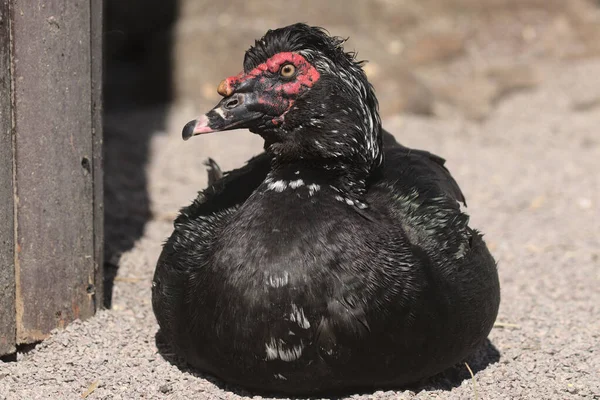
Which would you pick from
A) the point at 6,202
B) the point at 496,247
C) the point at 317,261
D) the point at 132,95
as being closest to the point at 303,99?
the point at 317,261

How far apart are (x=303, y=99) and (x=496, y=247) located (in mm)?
2754

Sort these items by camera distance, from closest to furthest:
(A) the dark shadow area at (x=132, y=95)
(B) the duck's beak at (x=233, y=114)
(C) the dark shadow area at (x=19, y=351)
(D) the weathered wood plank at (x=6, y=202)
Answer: (B) the duck's beak at (x=233, y=114)
(D) the weathered wood plank at (x=6, y=202)
(C) the dark shadow area at (x=19, y=351)
(A) the dark shadow area at (x=132, y=95)

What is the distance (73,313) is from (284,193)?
1.23m

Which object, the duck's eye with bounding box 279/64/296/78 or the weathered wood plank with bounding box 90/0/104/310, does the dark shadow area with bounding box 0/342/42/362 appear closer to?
the weathered wood plank with bounding box 90/0/104/310

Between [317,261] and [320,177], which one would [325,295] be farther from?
[320,177]

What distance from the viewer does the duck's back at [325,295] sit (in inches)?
132

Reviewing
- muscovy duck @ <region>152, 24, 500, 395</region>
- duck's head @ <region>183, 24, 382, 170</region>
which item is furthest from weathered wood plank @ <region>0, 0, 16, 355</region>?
duck's head @ <region>183, 24, 382, 170</region>

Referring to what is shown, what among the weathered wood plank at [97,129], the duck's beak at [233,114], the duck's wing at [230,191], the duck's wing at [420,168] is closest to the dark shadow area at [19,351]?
the weathered wood plank at [97,129]

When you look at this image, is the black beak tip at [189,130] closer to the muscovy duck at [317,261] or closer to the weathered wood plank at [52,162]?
the muscovy duck at [317,261]

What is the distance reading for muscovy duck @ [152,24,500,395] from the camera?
3.38 m

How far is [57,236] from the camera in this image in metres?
3.96

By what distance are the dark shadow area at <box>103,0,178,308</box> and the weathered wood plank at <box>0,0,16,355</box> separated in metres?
1.98

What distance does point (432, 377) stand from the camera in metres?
3.95

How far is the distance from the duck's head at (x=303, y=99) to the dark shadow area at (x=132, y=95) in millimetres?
2427
